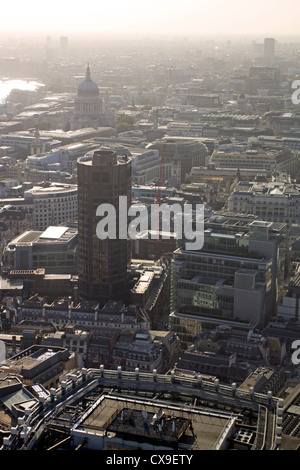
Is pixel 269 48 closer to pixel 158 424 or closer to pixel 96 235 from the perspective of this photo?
pixel 96 235


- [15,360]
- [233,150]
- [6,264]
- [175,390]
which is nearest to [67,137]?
[233,150]

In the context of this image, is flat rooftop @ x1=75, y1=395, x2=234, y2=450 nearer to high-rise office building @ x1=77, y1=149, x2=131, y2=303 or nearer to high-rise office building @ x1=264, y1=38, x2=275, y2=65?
high-rise office building @ x1=77, y1=149, x2=131, y2=303

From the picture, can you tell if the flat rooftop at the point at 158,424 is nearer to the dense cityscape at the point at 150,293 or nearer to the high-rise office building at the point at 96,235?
the dense cityscape at the point at 150,293

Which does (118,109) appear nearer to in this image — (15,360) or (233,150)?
(233,150)

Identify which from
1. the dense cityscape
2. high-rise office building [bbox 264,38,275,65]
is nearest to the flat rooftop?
the dense cityscape

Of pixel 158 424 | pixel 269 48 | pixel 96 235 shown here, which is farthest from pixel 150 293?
pixel 269 48

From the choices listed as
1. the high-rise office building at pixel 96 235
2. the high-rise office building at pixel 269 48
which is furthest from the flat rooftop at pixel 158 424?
the high-rise office building at pixel 269 48

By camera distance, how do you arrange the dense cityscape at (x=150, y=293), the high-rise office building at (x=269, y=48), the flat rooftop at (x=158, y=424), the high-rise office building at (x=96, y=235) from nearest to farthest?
the flat rooftop at (x=158, y=424) < the dense cityscape at (x=150, y=293) < the high-rise office building at (x=96, y=235) < the high-rise office building at (x=269, y=48)
